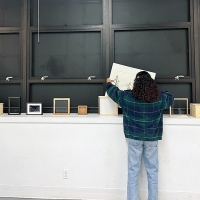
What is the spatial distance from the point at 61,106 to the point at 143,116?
968 mm

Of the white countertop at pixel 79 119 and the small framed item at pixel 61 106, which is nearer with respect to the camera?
the white countertop at pixel 79 119

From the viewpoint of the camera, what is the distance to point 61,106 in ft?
7.32

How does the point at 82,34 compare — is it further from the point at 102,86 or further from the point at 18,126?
the point at 18,126

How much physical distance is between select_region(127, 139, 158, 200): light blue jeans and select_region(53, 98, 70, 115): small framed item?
2.67ft

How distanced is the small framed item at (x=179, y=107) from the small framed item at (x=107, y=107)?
0.64 meters

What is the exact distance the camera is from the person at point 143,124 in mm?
1771

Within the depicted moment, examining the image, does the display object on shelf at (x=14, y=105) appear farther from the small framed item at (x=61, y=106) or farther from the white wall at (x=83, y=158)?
the small framed item at (x=61, y=106)

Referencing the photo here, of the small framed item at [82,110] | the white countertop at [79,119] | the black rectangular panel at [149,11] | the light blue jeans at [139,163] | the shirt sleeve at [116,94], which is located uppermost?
the black rectangular panel at [149,11]

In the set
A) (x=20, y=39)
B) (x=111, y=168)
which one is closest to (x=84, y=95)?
(x=111, y=168)

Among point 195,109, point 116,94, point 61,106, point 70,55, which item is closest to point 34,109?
point 61,106

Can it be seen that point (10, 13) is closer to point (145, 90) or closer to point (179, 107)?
point (145, 90)

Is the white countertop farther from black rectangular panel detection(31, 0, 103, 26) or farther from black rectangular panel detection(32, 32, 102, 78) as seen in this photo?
black rectangular panel detection(31, 0, 103, 26)

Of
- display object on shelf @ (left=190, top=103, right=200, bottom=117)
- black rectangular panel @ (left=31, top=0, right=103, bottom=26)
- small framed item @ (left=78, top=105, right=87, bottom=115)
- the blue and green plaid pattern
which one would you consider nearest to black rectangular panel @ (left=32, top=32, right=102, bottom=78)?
black rectangular panel @ (left=31, top=0, right=103, bottom=26)

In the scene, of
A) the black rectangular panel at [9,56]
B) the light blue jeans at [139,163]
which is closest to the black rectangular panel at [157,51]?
the light blue jeans at [139,163]
